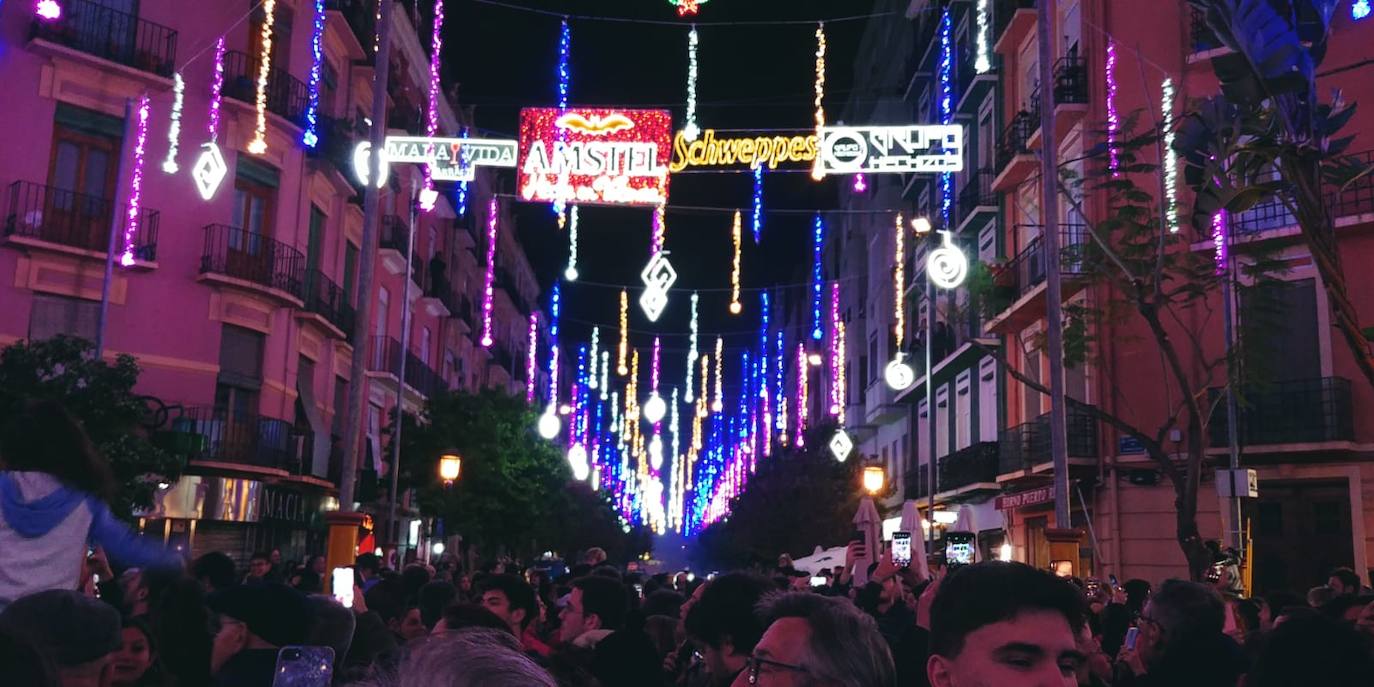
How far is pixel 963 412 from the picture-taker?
35844 millimetres

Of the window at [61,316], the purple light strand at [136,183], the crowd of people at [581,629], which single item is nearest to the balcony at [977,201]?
the purple light strand at [136,183]

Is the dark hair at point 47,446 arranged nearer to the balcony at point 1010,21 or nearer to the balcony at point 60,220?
the balcony at point 60,220

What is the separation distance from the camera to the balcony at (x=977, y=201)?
3161 centimetres

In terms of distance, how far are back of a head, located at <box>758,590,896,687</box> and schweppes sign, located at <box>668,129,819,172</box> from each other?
1409 cm

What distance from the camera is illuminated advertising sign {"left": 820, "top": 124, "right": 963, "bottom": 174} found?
16.4 m

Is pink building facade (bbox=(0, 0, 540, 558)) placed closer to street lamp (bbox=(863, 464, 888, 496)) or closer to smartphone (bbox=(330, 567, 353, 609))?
street lamp (bbox=(863, 464, 888, 496))

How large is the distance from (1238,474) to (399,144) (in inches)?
490

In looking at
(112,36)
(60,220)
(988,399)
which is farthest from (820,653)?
(988,399)

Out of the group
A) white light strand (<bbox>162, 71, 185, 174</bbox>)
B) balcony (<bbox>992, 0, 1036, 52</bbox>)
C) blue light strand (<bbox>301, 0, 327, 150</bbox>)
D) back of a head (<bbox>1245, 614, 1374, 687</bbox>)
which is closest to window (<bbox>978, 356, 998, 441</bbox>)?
balcony (<bbox>992, 0, 1036, 52</bbox>)

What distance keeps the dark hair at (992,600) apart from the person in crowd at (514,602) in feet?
14.1

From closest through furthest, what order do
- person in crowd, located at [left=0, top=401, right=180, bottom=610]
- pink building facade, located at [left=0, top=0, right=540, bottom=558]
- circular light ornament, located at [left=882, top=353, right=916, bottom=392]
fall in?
1. person in crowd, located at [left=0, top=401, right=180, bottom=610]
2. pink building facade, located at [left=0, top=0, right=540, bottom=558]
3. circular light ornament, located at [left=882, top=353, right=916, bottom=392]

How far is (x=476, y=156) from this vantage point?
17.7 m

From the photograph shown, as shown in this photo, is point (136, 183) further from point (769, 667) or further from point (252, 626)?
point (769, 667)

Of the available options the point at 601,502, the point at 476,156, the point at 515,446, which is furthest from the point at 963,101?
the point at 601,502
